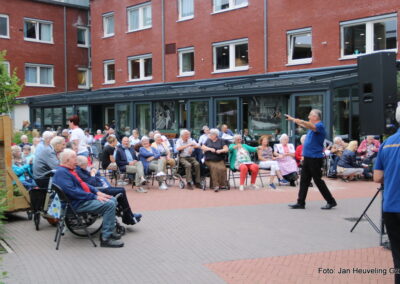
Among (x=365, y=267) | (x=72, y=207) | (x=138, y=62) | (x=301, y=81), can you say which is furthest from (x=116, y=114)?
(x=365, y=267)

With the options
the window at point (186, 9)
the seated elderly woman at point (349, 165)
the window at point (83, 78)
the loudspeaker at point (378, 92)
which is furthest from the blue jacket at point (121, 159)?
the window at point (83, 78)

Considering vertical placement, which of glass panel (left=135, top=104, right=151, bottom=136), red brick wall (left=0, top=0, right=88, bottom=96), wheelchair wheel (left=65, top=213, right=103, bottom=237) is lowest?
wheelchair wheel (left=65, top=213, right=103, bottom=237)

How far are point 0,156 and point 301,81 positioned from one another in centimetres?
1180

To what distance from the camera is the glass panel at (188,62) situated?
26.1m

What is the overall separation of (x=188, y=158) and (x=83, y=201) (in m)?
6.14

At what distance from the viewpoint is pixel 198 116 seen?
849 inches

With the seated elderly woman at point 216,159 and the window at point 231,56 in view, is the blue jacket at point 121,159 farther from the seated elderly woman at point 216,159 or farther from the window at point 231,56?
the window at point 231,56

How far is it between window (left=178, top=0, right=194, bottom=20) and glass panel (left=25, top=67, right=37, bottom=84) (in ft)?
40.6

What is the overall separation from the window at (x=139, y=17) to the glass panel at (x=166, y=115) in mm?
6561

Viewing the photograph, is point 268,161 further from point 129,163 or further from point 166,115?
point 166,115

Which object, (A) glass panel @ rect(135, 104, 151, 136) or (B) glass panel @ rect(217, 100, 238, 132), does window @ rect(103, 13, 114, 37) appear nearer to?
(A) glass panel @ rect(135, 104, 151, 136)

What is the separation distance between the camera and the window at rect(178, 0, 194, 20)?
1013 inches

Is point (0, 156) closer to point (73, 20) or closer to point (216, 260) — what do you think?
point (216, 260)

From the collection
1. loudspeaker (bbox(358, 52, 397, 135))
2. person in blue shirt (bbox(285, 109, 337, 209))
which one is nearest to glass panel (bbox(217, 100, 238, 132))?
person in blue shirt (bbox(285, 109, 337, 209))
